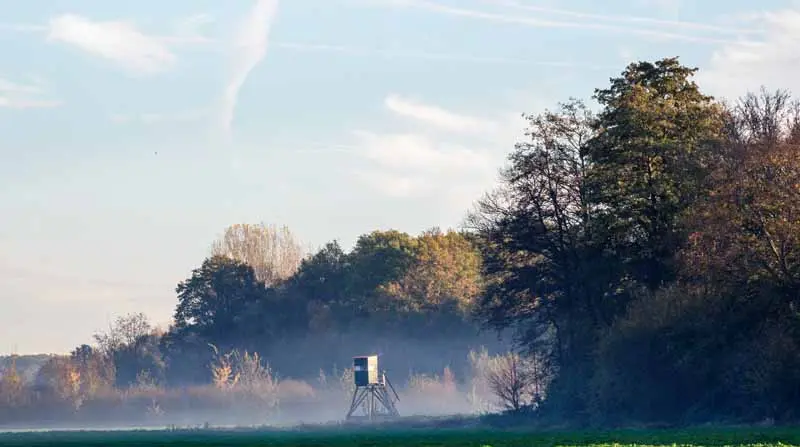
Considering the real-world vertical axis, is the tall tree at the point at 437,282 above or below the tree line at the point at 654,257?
above

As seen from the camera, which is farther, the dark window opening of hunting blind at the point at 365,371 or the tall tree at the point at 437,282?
the tall tree at the point at 437,282

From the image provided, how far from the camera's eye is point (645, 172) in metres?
83.2

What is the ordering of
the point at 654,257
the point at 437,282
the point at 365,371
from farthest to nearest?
the point at 437,282 < the point at 365,371 < the point at 654,257

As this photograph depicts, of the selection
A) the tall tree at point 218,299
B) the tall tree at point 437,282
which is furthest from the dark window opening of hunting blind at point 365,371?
the tall tree at point 218,299

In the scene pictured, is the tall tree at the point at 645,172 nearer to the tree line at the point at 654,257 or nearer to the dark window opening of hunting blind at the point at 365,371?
the tree line at the point at 654,257

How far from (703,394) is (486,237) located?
22.8 metres

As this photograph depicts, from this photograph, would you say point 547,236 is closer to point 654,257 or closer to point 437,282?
point 654,257

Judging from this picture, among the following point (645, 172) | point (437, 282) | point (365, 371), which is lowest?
point (365, 371)

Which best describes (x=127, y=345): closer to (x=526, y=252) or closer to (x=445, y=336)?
(x=445, y=336)

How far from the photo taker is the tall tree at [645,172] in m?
81.0

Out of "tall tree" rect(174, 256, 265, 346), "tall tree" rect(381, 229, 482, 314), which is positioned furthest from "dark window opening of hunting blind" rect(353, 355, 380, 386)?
"tall tree" rect(174, 256, 265, 346)

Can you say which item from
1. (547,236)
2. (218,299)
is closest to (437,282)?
(218,299)

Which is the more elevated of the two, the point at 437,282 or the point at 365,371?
the point at 437,282

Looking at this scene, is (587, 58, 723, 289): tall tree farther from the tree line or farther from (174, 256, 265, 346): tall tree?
(174, 256, 265, 346): tall tree
